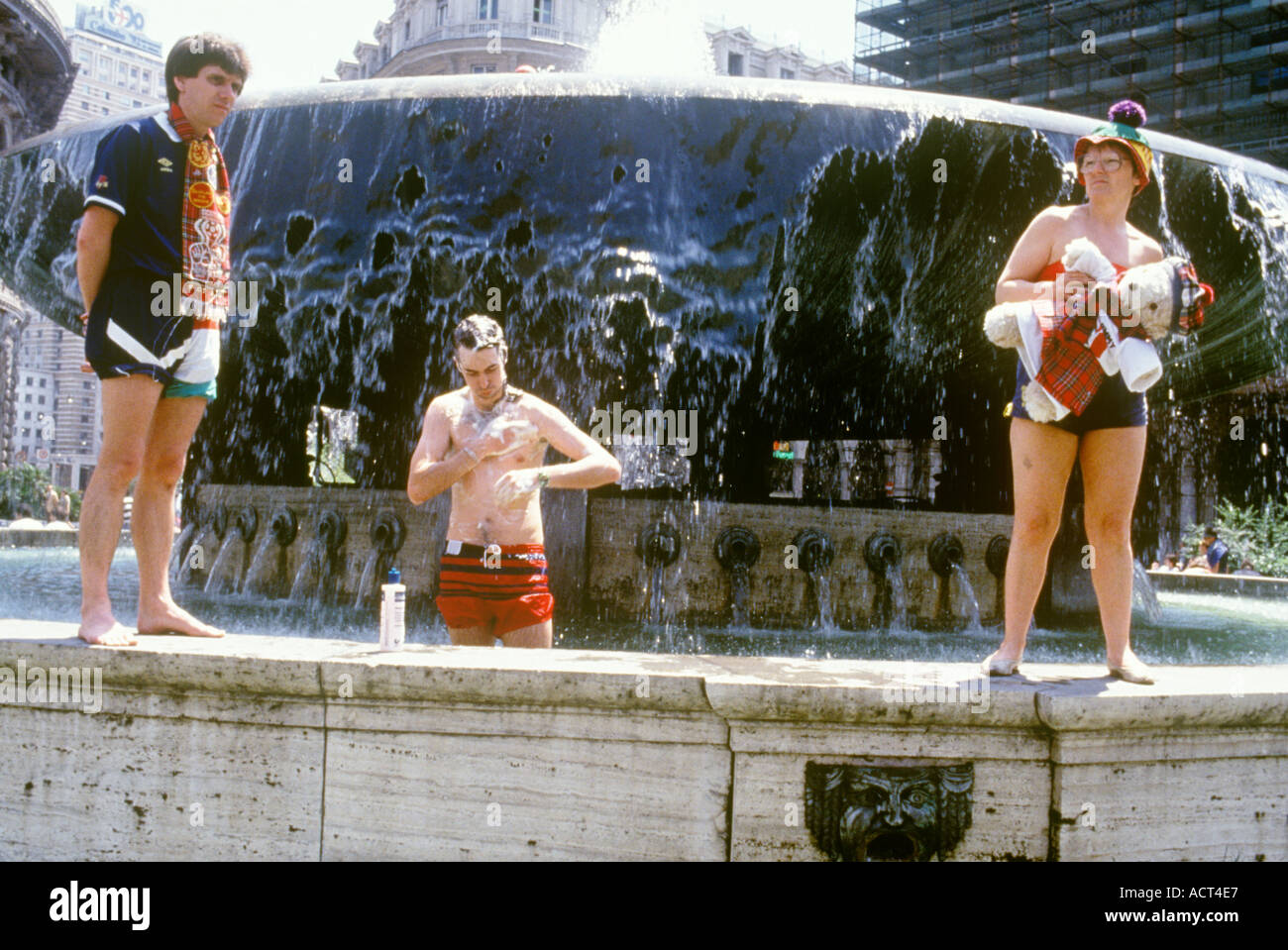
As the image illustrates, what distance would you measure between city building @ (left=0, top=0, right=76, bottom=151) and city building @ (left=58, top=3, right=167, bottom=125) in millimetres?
99977

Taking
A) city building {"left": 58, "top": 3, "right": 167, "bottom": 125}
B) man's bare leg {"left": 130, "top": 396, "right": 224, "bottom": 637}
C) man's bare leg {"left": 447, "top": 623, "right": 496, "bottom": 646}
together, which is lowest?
man's bare leg {"left": 447, "top": 623, "right": 496, "bottom": 646}

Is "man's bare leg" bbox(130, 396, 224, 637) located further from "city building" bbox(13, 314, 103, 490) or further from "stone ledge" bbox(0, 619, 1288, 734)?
"city building" bbox(13, 314, 103, 490)

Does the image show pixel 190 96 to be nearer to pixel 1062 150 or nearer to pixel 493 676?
pixel 493 676

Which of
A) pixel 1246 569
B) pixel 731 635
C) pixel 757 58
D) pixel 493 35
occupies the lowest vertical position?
pixel 1246 569

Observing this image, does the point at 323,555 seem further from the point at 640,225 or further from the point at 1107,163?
the point at 1107,163

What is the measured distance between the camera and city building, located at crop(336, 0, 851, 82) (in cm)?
5428

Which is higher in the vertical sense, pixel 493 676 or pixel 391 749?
pixel 493 676

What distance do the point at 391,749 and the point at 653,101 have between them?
177 inches

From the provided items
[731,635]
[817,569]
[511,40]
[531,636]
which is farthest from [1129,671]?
[511,40]

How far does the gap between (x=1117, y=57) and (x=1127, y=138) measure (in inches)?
1936

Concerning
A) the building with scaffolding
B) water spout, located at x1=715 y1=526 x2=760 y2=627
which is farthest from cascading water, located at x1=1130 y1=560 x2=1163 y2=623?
the building with scaffolding

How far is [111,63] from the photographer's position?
495 feet
